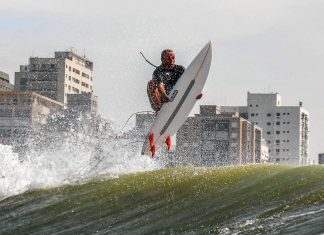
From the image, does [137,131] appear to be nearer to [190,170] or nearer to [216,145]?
[190,170]

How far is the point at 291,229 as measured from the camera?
12383mm

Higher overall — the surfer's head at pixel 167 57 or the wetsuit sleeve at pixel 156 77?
the surfer's head at pixel 167 57

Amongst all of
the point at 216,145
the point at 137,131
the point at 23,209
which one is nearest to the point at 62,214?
the point at 23,209

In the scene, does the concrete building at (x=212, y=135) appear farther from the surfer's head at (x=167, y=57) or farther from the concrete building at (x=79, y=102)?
the surfer's head at (x=167, y=57)

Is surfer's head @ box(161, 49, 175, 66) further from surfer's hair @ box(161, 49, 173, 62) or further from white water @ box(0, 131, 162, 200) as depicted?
white water @ box(0, 131, 162, 200)

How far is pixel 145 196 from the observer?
1734 cm

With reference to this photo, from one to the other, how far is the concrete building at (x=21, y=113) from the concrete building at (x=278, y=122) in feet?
155

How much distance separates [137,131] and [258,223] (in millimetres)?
13649

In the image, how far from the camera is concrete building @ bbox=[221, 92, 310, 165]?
182375 mm

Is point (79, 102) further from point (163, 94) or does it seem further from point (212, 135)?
point (163, 94)

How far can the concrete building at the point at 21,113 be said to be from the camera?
475 ft

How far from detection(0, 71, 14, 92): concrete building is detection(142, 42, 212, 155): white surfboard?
14354cm

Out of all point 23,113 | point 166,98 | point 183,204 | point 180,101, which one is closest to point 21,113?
point 23,113

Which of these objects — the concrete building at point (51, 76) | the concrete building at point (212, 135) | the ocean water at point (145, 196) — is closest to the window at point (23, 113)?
the concrete building at point (51, 76)
